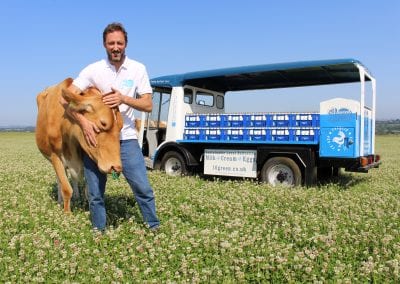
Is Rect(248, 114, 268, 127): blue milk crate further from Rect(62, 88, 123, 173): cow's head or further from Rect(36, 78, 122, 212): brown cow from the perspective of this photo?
Rect(62, 88, 123, 173): cow's head

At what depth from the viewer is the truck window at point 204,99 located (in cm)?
1460

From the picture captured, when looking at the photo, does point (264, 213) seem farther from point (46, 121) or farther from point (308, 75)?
point (308, 75)

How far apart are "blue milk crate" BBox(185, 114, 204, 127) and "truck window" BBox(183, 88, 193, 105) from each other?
2.28 feet

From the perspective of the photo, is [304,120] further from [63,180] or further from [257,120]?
[63,180]

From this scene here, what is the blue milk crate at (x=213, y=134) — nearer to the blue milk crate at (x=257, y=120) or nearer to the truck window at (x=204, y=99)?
the blue milk crate at (x=257, y=120)

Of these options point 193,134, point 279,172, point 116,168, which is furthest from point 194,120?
point 116,168

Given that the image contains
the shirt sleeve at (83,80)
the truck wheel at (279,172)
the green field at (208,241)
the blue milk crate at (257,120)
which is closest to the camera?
the green field at (208,241)

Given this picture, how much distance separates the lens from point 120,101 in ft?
17.2

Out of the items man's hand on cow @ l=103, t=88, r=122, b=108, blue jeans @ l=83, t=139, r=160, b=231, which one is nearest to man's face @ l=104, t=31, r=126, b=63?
man's hand on cow @ l=103, t=88, r=122, b=108

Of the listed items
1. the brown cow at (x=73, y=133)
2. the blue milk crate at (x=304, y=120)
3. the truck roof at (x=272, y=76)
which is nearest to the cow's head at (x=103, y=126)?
the brown cow at (x=73, y=133)

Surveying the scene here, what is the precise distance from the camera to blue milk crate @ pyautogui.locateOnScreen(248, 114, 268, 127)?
39.2 feet

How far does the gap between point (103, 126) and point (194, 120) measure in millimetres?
8174

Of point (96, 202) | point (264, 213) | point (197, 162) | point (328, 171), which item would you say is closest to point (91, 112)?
point (96, 202)

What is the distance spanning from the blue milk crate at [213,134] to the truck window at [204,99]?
1902mm
